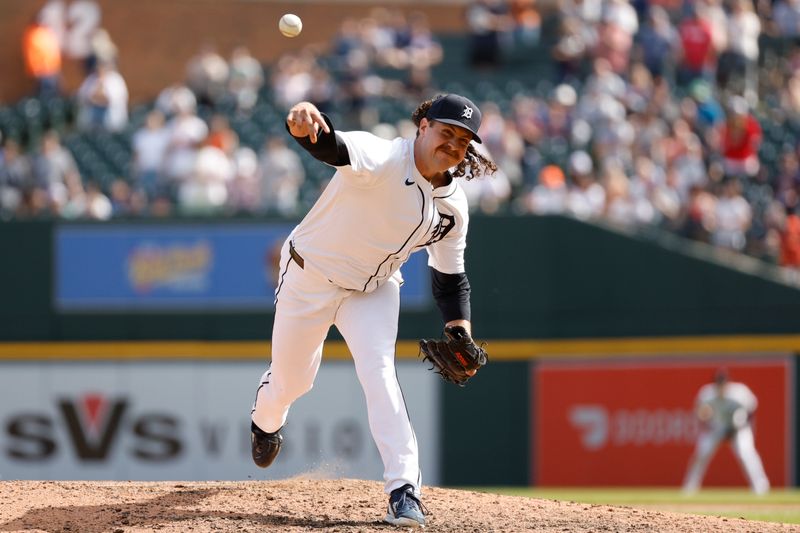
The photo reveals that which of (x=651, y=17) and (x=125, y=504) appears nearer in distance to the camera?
(x=125, y=504)

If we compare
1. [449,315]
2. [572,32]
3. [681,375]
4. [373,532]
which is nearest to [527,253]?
[681,375]

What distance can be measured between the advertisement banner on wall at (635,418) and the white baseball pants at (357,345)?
328 inches

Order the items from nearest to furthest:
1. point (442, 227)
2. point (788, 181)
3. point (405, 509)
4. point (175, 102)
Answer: point (405, 509)
point (442, 227)
point (788, 181)
point (175, 102)

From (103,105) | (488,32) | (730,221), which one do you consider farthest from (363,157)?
(488,32)

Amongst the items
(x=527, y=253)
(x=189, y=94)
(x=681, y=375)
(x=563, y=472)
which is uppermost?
(x=189, y=94)

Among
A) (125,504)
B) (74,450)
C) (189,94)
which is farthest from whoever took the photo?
(189,94)

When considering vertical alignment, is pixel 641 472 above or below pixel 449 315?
below

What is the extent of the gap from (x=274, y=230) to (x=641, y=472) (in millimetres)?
4832

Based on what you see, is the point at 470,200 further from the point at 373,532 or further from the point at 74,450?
the point at 373,532

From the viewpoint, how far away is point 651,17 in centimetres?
1853

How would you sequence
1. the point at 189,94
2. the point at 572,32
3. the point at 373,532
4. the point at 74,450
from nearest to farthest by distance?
the point at 373,532, the point at 74,450, the point at 189,94, the point at 572,32

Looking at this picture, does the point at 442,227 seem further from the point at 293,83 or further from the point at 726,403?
the point at 293,83

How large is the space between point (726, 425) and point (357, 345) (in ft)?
28.5

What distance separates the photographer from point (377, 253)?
6.17 metres
